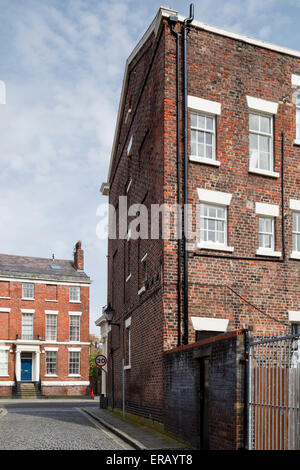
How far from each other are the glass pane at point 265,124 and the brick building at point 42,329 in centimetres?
3505

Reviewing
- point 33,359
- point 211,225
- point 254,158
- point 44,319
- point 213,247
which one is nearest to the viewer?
point 213,247

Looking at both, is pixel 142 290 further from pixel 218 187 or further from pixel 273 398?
pixel 273 398

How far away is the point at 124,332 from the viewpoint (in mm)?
22156

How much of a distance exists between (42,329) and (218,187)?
3574 centimetres

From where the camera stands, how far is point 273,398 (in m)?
8.80

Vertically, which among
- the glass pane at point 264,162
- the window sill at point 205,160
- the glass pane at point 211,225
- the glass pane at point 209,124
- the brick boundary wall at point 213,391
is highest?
the glass pane at point 209,124

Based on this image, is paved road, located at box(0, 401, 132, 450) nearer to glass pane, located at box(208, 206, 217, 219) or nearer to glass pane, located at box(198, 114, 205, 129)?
glass pane, located at box(208, 206, 217, 219)

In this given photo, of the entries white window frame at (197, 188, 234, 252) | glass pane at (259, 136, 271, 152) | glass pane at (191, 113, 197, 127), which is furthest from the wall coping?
glass pane at (259, 136, 271, 152)

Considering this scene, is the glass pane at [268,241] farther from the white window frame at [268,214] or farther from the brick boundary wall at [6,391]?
the brick boundary wall at [6,391]

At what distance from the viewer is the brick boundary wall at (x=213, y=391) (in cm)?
982

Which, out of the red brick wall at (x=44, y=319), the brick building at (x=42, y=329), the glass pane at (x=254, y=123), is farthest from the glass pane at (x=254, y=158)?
the red brick wall at (x=44, y=319)

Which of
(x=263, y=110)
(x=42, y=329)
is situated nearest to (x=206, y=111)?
(x=263, y=110)
